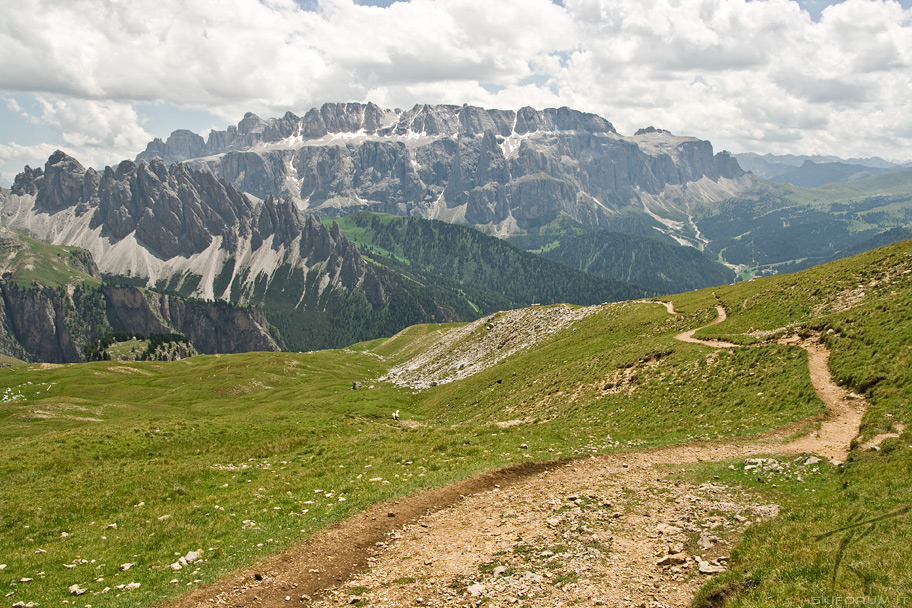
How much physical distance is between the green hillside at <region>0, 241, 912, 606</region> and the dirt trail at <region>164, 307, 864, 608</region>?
1.28 m

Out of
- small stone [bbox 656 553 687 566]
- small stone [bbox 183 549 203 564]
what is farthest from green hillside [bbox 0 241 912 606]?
small stone [bbox 656 553 687 566]

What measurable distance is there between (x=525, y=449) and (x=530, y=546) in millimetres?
15490

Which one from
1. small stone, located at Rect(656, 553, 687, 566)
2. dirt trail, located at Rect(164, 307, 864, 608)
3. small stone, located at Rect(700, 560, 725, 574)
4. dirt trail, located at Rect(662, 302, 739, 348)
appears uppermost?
dirt trail, located at Rect(662, 302, 739, 348)

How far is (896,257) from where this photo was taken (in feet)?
178

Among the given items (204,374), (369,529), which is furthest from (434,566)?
(204,374)

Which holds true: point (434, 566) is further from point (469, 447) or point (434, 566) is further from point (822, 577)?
point (469, 447)

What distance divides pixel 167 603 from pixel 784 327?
171 feet

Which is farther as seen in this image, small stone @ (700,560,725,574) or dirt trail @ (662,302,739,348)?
dirt trail @ (662,302,739,348)

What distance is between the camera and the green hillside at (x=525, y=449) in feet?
56.5

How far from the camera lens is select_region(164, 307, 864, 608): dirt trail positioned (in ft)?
50.5

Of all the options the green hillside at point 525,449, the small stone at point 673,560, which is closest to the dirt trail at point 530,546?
the small stone at point 673,560

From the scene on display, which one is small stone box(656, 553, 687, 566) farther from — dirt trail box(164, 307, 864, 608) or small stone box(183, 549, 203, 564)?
small stone box(183, 549, 203, 564)

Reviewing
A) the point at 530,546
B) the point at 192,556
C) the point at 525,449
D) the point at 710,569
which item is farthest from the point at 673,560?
the point at 525,449

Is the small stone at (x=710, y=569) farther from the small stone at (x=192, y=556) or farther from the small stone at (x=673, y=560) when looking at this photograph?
the small stone at (x=192, y=556)
